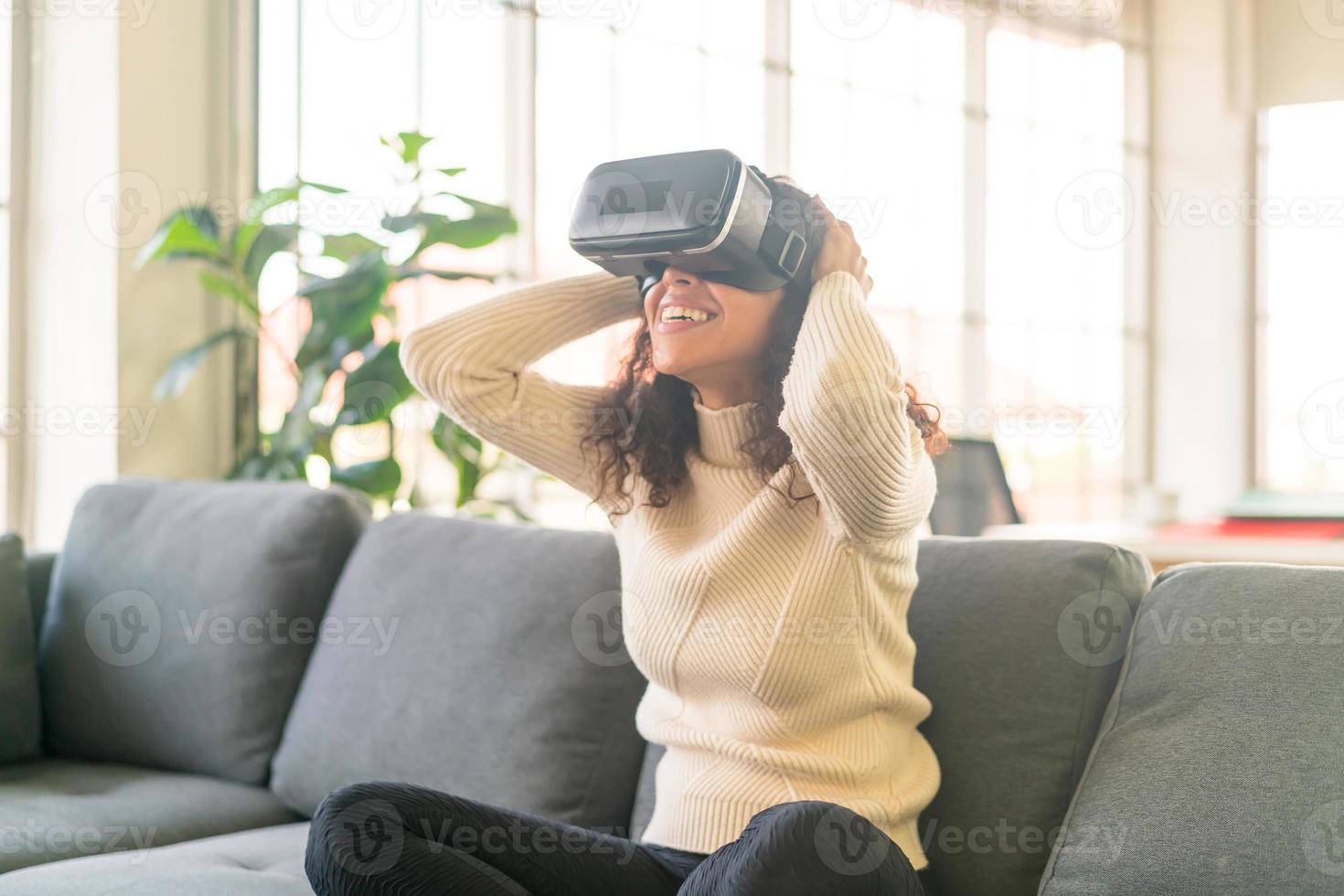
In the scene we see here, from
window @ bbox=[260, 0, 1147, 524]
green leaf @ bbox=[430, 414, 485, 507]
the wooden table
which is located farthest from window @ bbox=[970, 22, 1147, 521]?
green leaf @ bbox=[430, 414, 485, 507]

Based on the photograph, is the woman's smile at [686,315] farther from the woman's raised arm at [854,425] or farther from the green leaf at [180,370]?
the green leaf at [180,370]

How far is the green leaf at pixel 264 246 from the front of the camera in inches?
116

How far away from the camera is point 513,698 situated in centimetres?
174

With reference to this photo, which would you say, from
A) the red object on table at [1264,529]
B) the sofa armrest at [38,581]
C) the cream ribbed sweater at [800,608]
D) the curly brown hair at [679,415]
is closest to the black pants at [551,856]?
the cream ribbed sweater at [800,608]

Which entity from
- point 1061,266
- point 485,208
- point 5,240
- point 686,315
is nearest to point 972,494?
point 485,208

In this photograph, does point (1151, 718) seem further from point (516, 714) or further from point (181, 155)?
point (181, 155)

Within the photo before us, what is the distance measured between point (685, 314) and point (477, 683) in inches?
27.3

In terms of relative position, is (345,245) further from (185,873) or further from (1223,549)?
(1223,549)

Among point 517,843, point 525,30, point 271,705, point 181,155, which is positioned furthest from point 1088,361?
point 517,843

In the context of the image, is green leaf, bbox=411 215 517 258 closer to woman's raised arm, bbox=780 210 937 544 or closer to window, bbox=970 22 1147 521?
woman's raised arm, bbox=780 210 937 544

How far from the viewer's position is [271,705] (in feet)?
6.84

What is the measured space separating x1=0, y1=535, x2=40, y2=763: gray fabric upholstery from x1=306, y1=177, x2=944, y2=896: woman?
120 cm

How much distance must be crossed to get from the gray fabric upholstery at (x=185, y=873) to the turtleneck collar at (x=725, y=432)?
0.69 meters

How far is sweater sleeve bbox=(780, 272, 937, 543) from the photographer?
1.22 meters
